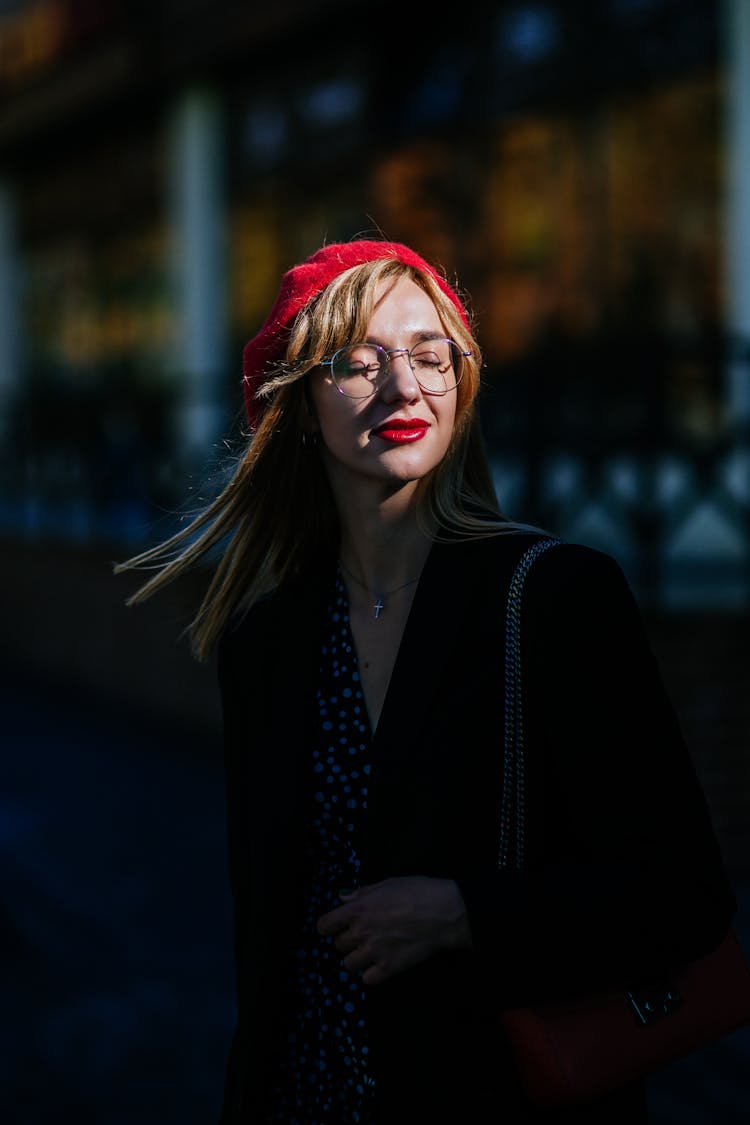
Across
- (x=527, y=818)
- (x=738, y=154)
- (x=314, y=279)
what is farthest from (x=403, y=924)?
(x=738, y=154)

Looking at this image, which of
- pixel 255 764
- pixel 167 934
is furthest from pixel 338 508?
pixel 167 934

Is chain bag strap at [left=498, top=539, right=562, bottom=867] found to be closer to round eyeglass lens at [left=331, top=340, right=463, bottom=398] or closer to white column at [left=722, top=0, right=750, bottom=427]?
round eyeglass lens at [left=331, top=340, right=463, bottom=398]

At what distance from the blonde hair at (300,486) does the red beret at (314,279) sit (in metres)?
0.02

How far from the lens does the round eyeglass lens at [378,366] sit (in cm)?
214

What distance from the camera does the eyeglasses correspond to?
214cm

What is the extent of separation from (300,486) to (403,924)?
896 millimetres

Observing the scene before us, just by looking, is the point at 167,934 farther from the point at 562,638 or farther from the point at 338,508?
the point at 562,638

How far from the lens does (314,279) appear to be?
2.21m

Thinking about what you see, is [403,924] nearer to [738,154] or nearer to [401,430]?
[401,430]

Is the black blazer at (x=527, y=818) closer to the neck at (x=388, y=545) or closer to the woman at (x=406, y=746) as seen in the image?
the woman at (x=406, y=746)

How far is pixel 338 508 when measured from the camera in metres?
2.46

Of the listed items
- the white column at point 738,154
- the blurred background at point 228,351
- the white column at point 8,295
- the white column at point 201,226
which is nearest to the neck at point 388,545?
the blurred background at point 228,351

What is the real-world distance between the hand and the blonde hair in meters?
0.54

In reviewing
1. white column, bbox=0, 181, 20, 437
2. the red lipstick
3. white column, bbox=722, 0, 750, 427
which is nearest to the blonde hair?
the red lipstick
